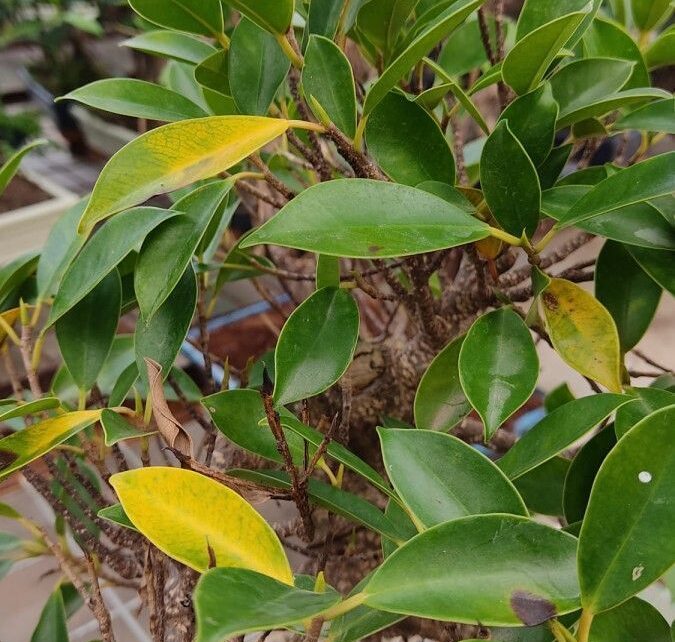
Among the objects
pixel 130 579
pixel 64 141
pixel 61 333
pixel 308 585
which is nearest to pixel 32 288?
pixel 61 333

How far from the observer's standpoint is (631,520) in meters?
0.29

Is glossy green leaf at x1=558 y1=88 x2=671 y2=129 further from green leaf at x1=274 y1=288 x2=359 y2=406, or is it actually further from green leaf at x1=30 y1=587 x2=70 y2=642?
green leaf at x1=30 y1=587 x2=70 y2=642

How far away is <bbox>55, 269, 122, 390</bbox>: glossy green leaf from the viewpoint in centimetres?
48

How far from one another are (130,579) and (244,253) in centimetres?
30

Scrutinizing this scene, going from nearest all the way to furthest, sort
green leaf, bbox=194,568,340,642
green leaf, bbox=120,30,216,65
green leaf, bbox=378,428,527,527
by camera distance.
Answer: green leaf, bbox=194,568,340,642 → green leaf, bbox=378,428,527,527 → green leaf, bbox=120,30,216,65

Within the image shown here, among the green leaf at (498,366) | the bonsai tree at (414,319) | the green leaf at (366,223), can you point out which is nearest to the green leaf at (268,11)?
the bonsai tree at (414,319)

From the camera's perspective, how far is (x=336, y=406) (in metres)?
0.64

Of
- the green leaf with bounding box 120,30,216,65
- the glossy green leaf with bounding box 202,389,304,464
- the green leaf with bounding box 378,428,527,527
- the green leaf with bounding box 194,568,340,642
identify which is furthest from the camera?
the green leaf with bounding box 120,30,216,65

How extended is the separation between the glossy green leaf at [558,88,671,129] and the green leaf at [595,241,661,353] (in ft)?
0.29

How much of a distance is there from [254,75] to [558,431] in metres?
0.30

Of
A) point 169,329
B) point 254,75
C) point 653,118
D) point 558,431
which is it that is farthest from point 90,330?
point 653,118

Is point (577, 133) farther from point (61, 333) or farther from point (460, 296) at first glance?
point (61, 333)

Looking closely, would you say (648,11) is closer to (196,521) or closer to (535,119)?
(535,119)

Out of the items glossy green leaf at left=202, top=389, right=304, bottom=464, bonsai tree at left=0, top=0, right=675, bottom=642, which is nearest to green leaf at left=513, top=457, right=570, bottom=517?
bonsai tree at left=0, top=0, right=675, bottom=642
